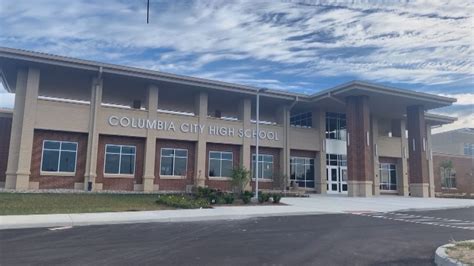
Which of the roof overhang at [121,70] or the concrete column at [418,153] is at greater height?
the roof overhang at [121,70]

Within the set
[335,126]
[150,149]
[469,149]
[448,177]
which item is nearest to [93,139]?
[150,149]

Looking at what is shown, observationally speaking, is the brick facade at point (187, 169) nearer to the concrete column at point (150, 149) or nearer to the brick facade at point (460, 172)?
the concrete column at point (150, 149)

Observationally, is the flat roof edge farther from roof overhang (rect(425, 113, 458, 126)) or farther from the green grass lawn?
the green grass lawn

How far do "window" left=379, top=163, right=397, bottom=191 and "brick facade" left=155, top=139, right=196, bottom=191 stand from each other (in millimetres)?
20024

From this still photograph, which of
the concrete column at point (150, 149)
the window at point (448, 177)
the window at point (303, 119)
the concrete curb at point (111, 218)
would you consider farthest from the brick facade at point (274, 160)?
the window at point (448, 177)

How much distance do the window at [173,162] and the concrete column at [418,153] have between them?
20.3m

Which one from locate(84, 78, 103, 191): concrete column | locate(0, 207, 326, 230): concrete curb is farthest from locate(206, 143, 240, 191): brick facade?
locate(0, 207, 326, 230): concrete curb

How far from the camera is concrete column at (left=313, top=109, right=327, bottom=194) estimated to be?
35.6 m

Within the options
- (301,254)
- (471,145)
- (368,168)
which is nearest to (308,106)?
(368,168)

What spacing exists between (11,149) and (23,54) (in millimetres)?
5872

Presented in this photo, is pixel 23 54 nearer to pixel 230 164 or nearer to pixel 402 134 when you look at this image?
pixel 230 164

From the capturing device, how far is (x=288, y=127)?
114 ft

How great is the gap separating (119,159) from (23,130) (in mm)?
6341

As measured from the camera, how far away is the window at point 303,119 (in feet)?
124
